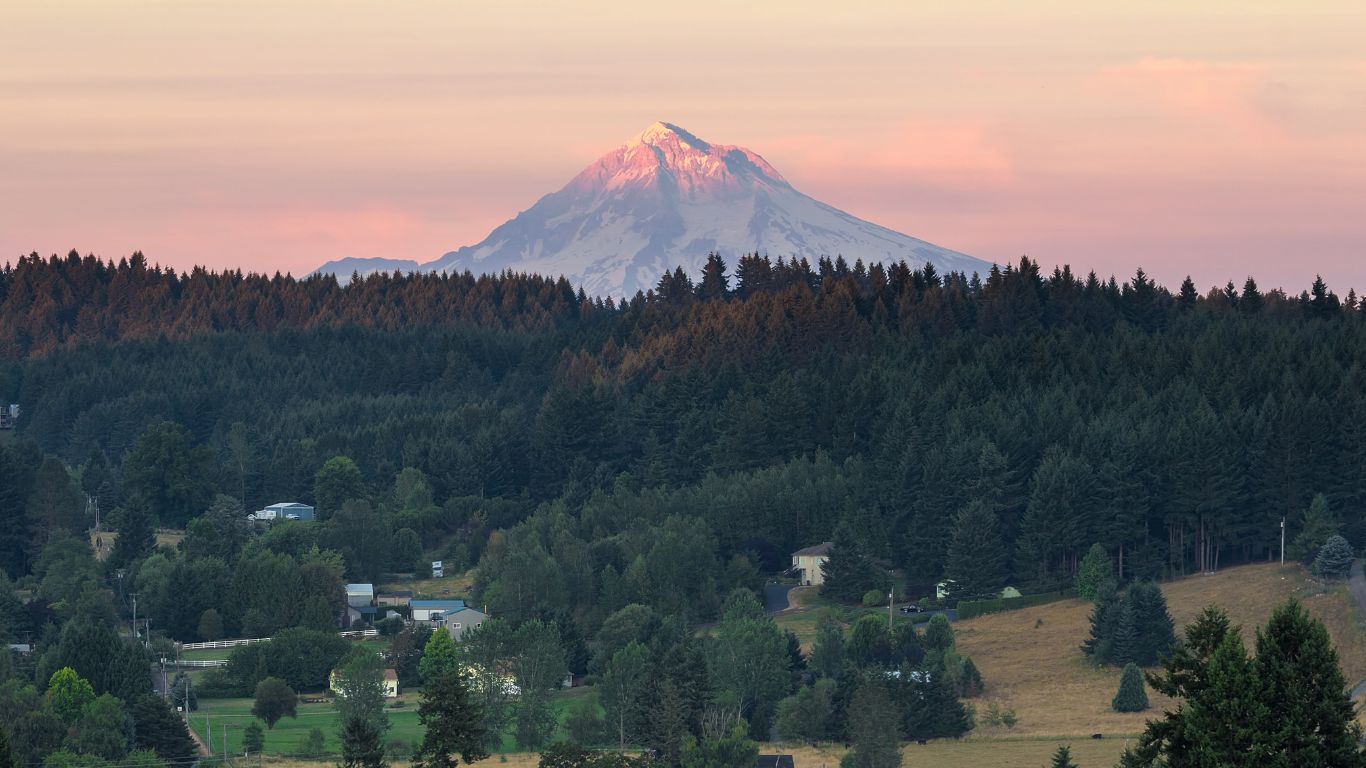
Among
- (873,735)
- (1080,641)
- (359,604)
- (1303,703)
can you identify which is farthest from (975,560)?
(1303,703)

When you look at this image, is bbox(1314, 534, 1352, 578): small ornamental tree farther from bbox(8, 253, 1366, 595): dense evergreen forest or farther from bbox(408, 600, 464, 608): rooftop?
bbox(408, 600, 464, 608): rooftop

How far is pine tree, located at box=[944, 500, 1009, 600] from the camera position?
12644cm

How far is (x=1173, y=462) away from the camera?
132 metres

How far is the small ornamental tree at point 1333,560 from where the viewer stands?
4700 inches

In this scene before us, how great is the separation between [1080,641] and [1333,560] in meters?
14.8

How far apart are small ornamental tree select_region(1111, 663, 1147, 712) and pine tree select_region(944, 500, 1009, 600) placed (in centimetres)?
2444

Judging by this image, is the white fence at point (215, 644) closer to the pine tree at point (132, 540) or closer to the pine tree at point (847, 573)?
the pine tree at point (132, 540)

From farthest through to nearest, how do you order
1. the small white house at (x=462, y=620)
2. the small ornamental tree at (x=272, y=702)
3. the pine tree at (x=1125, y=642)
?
the small white house at (x=462, y=620)
the pine tree at (x=1125, y=642)
the small ornamental tree at (x=272, y=702)

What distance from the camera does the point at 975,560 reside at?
12650 cm

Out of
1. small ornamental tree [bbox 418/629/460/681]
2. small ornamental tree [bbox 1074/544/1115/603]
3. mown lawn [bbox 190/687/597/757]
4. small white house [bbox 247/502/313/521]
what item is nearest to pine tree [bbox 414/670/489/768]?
mown lawn [bbox 190/687/597/757]

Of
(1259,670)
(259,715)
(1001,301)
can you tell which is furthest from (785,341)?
(1259,670)

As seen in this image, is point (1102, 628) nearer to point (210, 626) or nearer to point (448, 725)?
point (448, 725)

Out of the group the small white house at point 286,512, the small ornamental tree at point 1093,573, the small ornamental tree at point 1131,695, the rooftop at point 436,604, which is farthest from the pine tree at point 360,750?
the small white house at point 286,512

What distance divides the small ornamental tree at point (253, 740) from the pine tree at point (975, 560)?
45898 millimetres
